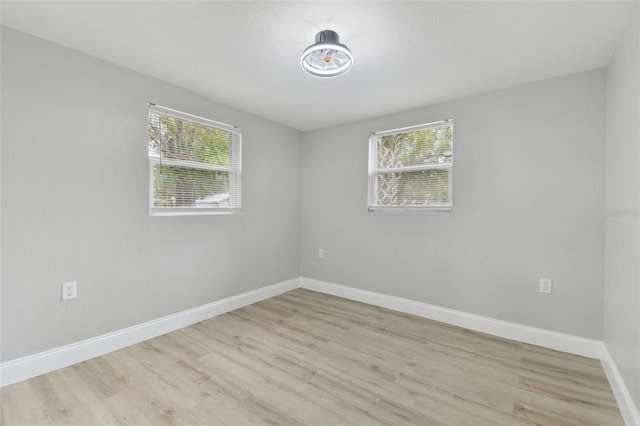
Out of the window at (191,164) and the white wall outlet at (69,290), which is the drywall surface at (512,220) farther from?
the white wall outlet at (69,290)

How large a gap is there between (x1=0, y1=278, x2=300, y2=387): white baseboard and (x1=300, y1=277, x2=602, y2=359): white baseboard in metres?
1.45

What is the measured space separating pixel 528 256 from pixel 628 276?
830 millimetres

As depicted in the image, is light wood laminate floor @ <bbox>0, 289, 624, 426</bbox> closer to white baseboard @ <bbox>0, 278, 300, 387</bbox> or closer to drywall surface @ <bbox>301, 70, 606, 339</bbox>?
white baseboard @ <bbox>0, 278, 300, 387</bbox>

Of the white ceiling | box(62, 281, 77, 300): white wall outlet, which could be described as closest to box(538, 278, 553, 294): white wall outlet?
the white ceiling

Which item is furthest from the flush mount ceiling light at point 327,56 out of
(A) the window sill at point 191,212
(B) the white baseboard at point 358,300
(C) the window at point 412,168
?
(B) the white baseboard at point 358,300

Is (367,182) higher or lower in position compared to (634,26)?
lower

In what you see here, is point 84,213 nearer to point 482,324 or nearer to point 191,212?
point 191,212

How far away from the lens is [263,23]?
1.74 metres

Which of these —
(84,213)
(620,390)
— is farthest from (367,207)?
(84,213)

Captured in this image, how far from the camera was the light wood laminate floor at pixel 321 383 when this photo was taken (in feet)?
5.21

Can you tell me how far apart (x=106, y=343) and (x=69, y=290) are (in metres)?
0.52

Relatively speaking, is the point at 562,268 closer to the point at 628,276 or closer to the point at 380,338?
the point at 628,276

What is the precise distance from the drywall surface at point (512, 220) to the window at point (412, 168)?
88 millimetres

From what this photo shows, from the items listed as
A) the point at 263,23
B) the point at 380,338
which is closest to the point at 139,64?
the point at 263,23
